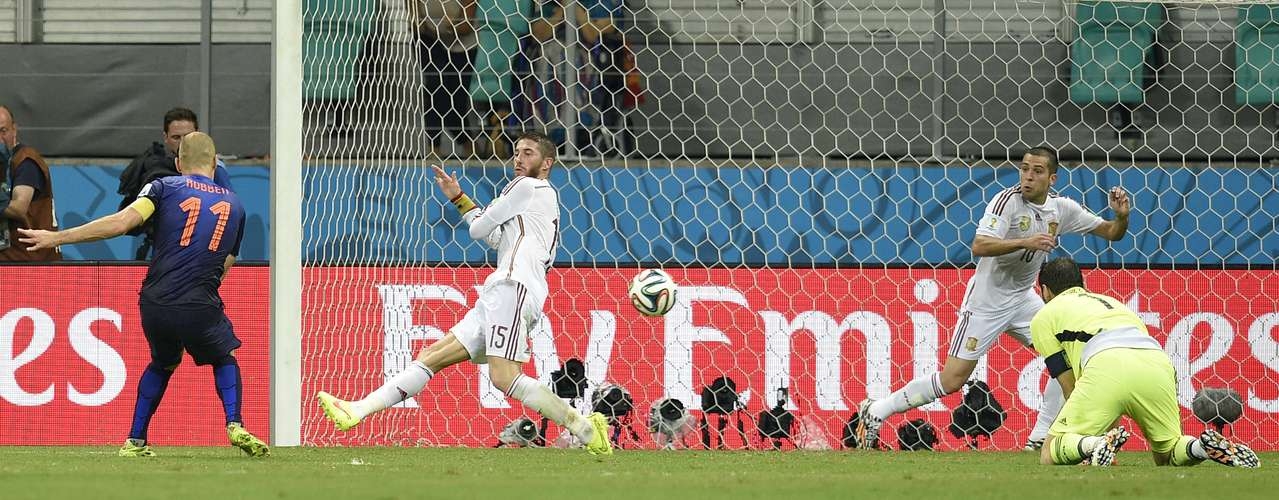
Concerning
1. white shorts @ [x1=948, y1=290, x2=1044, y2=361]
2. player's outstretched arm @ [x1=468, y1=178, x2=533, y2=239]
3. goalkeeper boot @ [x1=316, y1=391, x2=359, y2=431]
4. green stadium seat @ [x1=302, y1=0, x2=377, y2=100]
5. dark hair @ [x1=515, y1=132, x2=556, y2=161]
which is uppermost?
green stadium seat @ [x1=302, y1=0, x2=377, y2=100]

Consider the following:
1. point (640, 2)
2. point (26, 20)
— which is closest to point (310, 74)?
point (640, 2)

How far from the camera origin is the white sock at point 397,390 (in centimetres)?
825

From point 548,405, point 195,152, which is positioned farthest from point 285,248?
point 548,405

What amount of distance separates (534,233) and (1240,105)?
5.43m

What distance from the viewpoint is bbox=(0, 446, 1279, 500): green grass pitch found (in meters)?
5.48

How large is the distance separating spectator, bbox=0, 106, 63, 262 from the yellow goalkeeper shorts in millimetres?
5944

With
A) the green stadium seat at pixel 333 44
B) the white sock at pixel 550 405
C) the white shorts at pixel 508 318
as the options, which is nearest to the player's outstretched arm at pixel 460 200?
the white shorts at pixel 508 318

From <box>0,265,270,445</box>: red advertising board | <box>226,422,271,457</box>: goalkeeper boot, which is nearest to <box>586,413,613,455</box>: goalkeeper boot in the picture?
<box>226,422,271,457</box>: goalkeeper boot

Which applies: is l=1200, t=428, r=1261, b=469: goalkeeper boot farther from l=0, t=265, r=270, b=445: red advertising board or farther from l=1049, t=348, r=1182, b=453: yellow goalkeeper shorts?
l=0, t=265, r=270, b=445: red advertising board

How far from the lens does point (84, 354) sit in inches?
381

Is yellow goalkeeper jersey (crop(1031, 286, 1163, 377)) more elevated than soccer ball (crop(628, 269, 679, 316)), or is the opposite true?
soccer ball (crop(628, 269, 679, 316))

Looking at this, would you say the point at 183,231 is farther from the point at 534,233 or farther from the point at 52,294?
the point at 52,294

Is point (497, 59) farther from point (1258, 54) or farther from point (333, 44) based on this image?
point (1258, 54)

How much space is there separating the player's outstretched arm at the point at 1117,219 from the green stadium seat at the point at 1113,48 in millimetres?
1930
